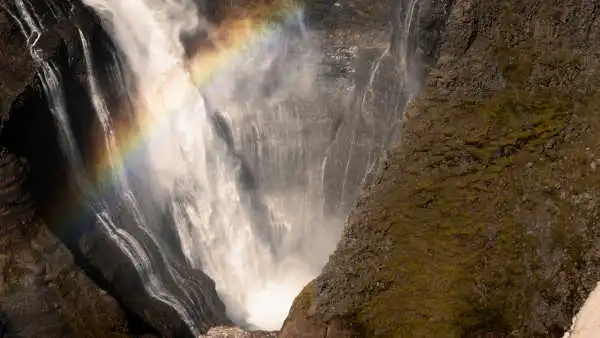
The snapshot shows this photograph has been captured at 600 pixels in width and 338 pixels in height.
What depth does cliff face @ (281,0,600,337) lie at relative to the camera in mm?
6191

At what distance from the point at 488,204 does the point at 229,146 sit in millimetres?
11100

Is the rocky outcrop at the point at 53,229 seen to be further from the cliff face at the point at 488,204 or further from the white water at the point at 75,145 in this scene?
the cliff face at the point at 488,204

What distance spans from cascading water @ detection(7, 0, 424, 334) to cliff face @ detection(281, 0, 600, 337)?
24.4ft

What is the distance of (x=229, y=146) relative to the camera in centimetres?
1694

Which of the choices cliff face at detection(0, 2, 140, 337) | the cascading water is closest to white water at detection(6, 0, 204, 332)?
the cascading water

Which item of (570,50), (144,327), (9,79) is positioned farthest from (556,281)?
(9,79)

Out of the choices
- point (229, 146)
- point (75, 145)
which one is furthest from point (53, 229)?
point (229, 146)

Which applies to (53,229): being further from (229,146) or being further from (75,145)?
(229,146)

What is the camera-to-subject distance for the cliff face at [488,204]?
244 inches

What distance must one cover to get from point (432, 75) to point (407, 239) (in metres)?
2.25

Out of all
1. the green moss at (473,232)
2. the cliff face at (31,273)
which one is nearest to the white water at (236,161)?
the cliff face at (31,273)

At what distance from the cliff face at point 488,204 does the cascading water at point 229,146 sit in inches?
293

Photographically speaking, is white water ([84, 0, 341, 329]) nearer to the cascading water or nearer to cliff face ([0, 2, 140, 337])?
the cascading water

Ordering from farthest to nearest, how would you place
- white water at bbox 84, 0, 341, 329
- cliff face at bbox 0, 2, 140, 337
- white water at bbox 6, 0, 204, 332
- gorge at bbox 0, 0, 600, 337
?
white water at bbox 84, 0, 341, 329 < white water at bbox 6, 0, 204, 332 < cliff face at bbox 0, 2, 140, 337 < gorge at bbox 0, 0, 600, 337
